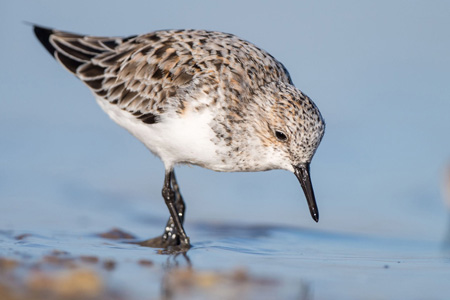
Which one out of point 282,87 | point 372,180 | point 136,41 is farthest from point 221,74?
point 372,180

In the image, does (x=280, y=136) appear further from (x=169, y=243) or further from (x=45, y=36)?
(x=45, y=36)

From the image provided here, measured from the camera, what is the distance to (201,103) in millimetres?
5953

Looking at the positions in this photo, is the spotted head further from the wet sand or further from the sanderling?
the wet sand

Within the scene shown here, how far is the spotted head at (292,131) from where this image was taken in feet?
18.8

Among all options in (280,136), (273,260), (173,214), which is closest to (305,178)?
(280,136)

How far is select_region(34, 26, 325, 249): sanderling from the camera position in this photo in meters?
5.86

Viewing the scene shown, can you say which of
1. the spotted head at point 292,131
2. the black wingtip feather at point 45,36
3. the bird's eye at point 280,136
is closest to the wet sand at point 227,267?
the spotted head at point 292,131

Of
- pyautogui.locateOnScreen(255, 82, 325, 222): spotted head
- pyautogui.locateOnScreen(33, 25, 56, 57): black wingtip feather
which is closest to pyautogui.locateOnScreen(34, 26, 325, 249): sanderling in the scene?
pyautogui.locateOnScreen(255, 82, 325, 222): spotted head

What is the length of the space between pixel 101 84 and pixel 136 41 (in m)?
0.49

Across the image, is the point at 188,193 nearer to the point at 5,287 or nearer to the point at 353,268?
the point at 353,268

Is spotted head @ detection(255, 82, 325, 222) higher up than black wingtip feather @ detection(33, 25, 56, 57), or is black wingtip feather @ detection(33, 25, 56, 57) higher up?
black wingtip feather @ detection(33, 25, 56, 57)

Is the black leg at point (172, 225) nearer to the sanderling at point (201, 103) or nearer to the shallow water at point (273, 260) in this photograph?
the sanderling at point (201, 103)

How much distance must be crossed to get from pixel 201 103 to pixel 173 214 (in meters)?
1.08

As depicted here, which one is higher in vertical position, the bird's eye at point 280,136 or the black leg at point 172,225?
the bird's eye at point 280,136
